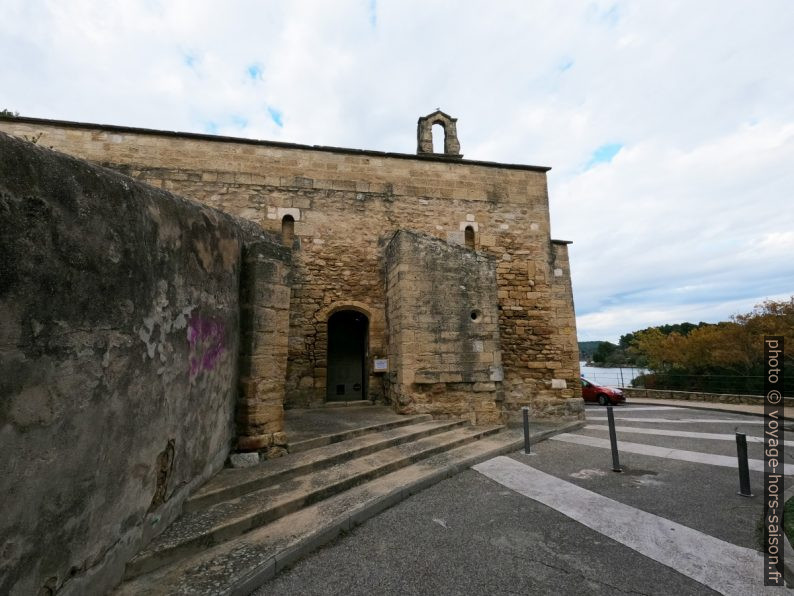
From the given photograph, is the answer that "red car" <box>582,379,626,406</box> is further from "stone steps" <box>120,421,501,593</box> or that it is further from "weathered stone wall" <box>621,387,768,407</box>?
"stone steps" <box>120,421,501,593</box>

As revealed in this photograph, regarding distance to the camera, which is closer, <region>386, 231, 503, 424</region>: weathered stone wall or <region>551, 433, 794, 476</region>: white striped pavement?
<region>551, 433, 794, 476</region>: white striped pavement

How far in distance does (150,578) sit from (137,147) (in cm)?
891

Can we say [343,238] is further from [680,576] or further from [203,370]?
[680,576]

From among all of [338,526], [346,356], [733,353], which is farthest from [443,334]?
[733,353]

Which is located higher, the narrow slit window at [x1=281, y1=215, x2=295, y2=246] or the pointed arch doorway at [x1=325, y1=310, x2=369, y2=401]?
the narrow slit window at [x1=281, y1=215, x2=295, y2=246]

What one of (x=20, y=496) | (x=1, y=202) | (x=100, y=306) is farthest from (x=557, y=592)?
(x=1, y=202)

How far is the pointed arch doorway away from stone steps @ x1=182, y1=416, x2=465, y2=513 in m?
3.77

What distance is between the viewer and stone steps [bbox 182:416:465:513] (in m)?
3.15

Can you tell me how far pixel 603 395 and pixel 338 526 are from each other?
510 inches

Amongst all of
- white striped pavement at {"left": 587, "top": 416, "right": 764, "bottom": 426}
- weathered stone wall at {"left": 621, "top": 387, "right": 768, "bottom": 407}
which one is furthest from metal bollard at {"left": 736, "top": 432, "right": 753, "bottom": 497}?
weathered stone wall at {"left": 621, "top": 387, "right": 768, "bottom": 407}

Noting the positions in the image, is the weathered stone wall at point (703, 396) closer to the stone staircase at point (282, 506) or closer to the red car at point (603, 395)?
the red car at point (603, 395)

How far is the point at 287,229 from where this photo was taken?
333 inches

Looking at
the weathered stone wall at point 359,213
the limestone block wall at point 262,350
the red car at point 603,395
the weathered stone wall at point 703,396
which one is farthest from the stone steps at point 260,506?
the weathered stone wall at point 703,396

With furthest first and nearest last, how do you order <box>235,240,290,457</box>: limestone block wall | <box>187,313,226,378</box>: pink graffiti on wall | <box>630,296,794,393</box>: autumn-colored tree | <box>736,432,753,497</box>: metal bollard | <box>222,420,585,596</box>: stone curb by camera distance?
1. <box>630,296,794,393</box>: autumn-colored tree
2. <box>235,240,290,457</box>: limestone block wall
3. <box>736,432,753,497</box>: metal bollard
4. <box>187,313,226,378</box>: pink graffiti on wall
5. <box>222,420,585,596</box>: stone curb
